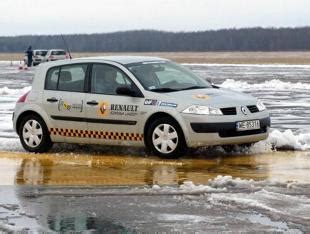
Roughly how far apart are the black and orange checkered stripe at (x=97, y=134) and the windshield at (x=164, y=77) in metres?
0.73

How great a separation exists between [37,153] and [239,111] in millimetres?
3240

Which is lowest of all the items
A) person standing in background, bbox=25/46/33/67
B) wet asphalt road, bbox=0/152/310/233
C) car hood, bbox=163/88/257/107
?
wet asphalt road, bbox=0/152/310/233

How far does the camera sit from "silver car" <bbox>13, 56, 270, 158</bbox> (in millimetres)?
10367

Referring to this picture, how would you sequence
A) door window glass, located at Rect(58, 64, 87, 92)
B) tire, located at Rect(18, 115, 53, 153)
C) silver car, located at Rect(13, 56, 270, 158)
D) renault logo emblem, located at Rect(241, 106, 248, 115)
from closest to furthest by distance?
silver car, located at Rect(13, 56, 270, 158)
renault logo emblem, located at Rect(241, 106, 248, 115)
door window glass, located at Rect(58, 64, 87, 92)
tire, located at Rect(18, 115, 53, 153)

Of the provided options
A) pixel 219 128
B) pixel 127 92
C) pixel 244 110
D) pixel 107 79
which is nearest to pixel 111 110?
pixel 127 92

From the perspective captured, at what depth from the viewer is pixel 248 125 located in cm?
1053

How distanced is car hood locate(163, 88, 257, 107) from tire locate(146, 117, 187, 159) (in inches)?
13.9

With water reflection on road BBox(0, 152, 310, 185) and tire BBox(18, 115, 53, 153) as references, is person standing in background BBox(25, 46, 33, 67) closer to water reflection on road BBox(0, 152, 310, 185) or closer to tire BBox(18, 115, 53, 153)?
tire BBox(18, 115, 53, 153)

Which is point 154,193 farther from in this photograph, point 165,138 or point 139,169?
point 165,138

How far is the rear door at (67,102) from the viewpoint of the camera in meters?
11.3

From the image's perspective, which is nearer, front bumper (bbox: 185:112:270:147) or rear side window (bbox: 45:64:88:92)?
front bumper (bbox: 185:112:270:147)

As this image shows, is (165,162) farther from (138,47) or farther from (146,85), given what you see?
(138,47)

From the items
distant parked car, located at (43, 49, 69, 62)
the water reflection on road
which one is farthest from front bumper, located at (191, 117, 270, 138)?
distant parked car, located at (43, 49, 69, 62)

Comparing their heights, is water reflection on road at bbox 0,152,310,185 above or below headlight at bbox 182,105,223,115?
below
